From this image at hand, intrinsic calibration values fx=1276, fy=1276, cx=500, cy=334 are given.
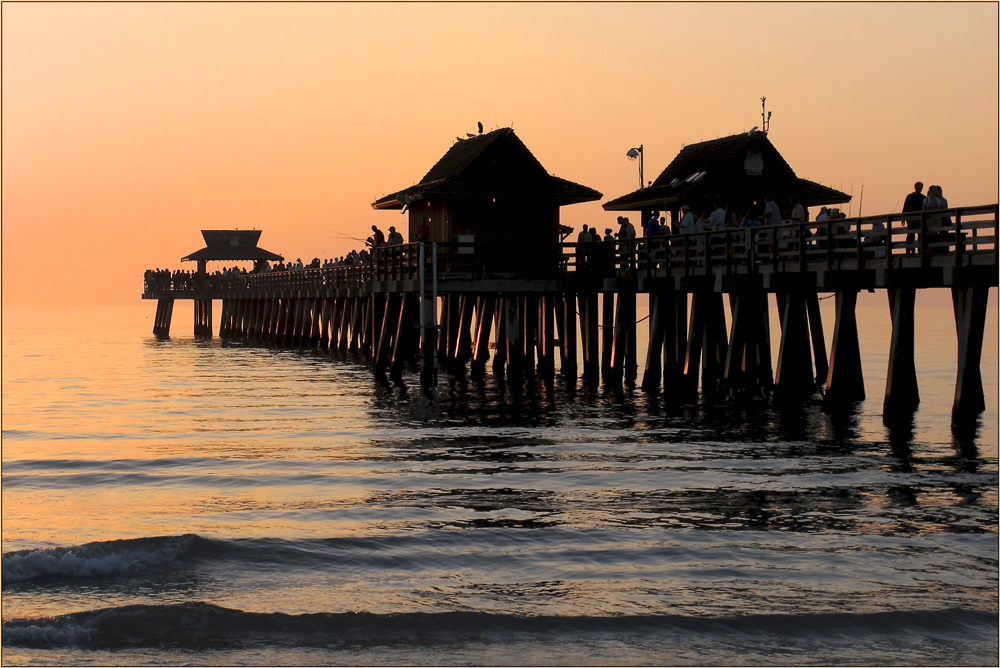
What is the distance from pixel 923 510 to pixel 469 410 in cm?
1229

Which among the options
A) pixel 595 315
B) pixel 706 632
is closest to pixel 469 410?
pixel 595 315

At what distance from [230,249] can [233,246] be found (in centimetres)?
49

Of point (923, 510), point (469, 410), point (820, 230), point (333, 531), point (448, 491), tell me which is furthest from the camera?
point (469, 410)

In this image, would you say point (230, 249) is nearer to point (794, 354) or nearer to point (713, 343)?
point (713, 343)

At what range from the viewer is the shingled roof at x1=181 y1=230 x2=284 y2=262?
76.9 meters

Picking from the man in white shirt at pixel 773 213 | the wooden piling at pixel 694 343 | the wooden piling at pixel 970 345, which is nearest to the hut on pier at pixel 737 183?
the wooden piling at pixel 694 343

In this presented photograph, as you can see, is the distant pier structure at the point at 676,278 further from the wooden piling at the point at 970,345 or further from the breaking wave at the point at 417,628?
the breaking wave at the point at 417,628

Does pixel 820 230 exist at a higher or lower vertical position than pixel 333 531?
higher

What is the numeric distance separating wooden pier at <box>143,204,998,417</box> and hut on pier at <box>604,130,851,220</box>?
84.7 inches

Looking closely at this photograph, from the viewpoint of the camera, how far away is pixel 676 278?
85.8 feet

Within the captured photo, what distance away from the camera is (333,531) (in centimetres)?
1230

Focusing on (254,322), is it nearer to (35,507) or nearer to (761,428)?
(761,428)

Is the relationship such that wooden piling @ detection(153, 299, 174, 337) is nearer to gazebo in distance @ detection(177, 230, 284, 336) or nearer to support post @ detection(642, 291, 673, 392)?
gazebo in distance @ detection(177, 230, 284, 336)

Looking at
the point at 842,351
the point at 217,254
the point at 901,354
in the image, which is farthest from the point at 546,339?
the point at 217,254
